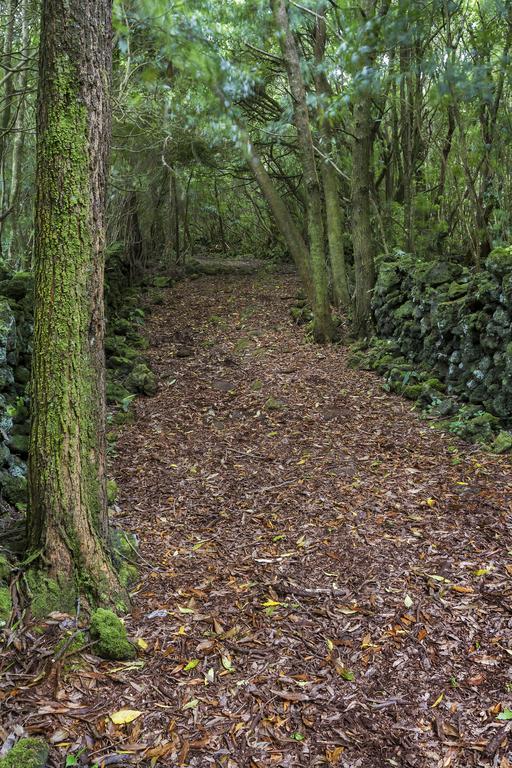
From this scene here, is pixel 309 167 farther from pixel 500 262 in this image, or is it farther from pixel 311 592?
pixel 311 592

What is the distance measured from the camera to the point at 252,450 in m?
5.49

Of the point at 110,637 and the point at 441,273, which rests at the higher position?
the point at 441,273

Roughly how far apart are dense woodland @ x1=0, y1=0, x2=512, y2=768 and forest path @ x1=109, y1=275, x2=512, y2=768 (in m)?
0.02

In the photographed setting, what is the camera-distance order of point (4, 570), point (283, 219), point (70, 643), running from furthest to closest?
point (283, 219)
point (4, 570)
point (70, 643)

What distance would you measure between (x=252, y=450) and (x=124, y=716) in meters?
3.32

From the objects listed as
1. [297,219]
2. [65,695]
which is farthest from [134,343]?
[297,219]

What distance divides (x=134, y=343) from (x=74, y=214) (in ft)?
19.4

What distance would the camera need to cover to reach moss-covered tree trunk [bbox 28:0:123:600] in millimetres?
2779

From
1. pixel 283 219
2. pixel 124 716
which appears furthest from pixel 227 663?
pixel 283 219

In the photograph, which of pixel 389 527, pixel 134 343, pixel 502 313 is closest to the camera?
pixel 389 527

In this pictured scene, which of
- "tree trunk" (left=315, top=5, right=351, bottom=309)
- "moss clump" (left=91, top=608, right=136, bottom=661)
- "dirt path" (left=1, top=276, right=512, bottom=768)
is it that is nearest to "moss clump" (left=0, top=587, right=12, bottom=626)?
"moss clump" (left=91, top=608, right=136, bottom=661)

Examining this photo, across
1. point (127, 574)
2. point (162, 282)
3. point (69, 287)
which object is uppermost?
point (162, 282)

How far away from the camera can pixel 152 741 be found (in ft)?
7.25

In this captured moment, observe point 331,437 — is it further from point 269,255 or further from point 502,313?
point 269,255
